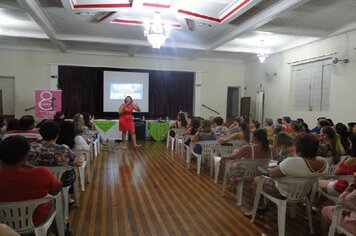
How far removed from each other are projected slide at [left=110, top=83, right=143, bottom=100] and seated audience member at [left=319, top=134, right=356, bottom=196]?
793 centimetres

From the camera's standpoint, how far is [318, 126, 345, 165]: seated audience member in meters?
3.46

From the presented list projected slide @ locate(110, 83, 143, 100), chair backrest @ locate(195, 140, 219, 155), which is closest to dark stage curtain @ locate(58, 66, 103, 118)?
projected slide @ locate(110, 83, 143, 100)

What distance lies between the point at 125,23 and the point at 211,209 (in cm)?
455

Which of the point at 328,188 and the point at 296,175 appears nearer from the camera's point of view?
the point at 296,175

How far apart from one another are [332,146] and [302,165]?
3.78 ft

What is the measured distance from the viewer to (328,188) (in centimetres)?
277

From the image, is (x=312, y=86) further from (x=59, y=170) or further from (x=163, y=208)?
(x=59, y=170)

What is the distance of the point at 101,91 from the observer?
10.1 metres

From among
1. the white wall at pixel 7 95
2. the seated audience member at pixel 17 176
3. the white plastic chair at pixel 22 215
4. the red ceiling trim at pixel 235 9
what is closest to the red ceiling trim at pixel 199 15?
the red ceiling trim at pixel 235 9

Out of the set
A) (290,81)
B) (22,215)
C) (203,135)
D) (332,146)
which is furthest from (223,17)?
(22,215)

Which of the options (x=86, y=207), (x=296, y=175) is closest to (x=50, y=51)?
(x=86, y=207)

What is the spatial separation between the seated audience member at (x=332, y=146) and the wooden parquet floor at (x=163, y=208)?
73cm

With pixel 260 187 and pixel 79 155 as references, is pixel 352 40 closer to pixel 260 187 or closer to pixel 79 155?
pixel 260 187

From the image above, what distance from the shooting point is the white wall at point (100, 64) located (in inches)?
371
